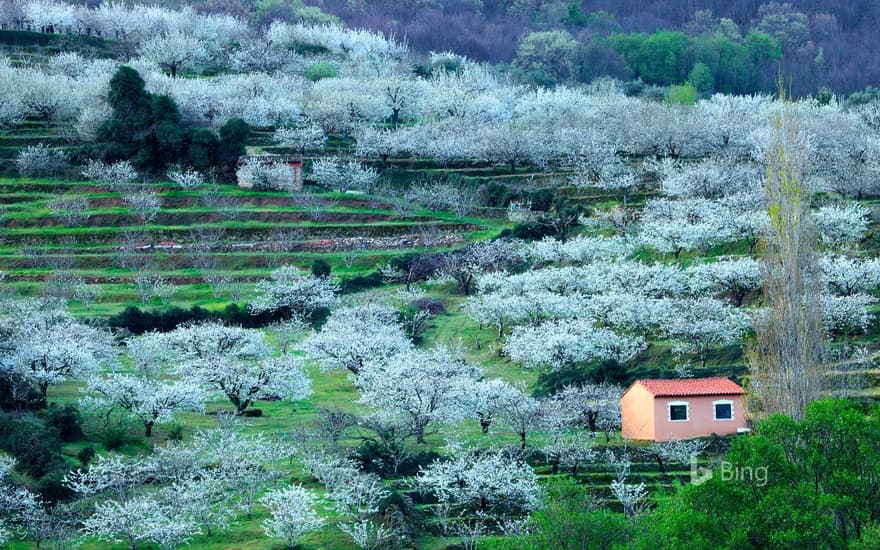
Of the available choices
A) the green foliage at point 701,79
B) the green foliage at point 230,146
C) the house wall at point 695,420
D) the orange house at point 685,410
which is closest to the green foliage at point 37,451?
the orange house at point 685,410

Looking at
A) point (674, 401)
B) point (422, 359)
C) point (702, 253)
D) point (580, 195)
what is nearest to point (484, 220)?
point (580, 195)

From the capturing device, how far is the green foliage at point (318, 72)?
127m

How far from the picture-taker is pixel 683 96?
429 feet

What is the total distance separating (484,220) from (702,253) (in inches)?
584

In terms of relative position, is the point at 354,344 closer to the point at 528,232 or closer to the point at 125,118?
the point at 528,232

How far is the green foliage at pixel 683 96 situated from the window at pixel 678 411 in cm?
7743

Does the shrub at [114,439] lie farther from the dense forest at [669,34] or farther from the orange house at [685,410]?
the dense forest at [669,34]

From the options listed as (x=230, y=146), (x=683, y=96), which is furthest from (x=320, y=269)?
(x=683, y=96)

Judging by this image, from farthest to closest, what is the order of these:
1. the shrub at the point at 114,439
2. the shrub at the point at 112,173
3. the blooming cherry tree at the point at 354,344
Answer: the shrub at the point at 112,173, the blooming cherry tree at the point at 354,344, the shrub at the point at 114,439

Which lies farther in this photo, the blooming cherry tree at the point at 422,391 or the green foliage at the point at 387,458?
the blooming cherry tree at the point at 422,391

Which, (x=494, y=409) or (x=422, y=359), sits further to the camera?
(x=422, y=359)

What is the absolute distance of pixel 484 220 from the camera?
81312 millimetres

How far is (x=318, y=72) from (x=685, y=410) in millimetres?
82824

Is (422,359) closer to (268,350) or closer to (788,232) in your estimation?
(268,350)
